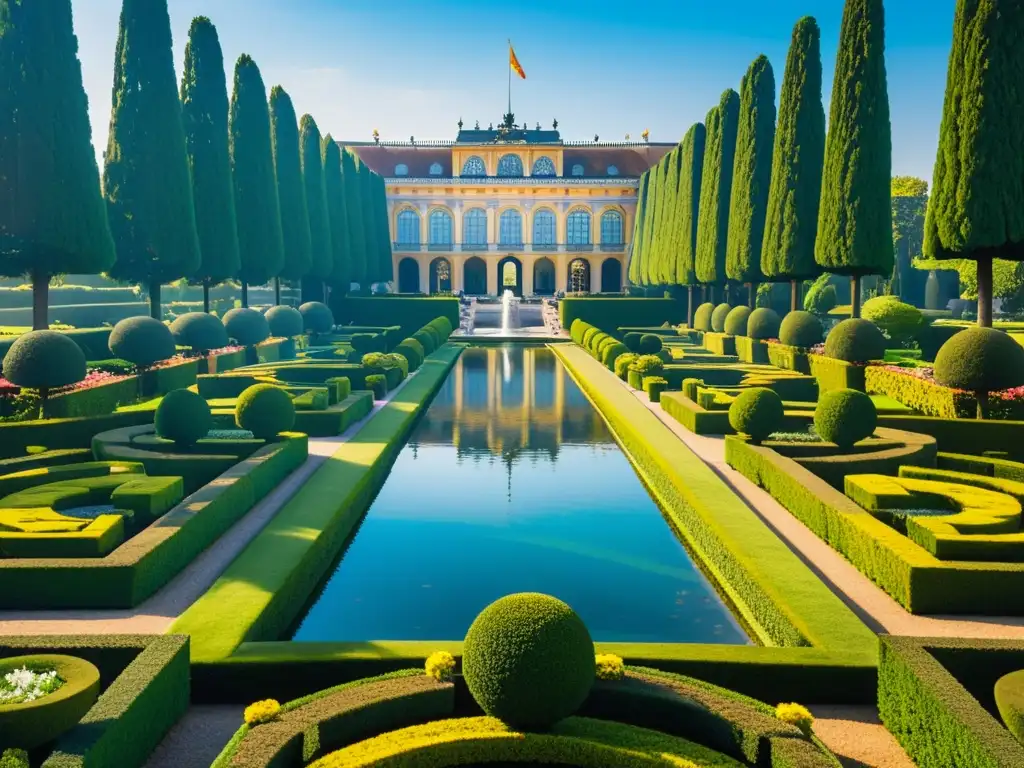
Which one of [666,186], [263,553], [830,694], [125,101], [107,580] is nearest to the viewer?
[830,694]

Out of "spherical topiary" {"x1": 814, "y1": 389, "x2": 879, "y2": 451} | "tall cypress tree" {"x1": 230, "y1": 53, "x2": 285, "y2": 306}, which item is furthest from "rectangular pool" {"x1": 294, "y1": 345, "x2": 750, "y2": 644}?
"tall cypress tree" {"x1": 230, "y1": 53, "x2": 285, "y2": 306}

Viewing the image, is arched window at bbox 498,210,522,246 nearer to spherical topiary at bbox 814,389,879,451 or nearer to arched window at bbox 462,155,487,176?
arched window at bbox 462,155,487,176

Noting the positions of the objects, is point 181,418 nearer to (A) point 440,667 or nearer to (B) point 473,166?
(A) point 440,667

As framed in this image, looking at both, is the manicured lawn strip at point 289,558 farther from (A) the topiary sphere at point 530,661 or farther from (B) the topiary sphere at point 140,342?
(B) the topiary sphere at point 140,342

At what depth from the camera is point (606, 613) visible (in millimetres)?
8242

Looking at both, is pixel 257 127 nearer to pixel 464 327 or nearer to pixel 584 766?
pixel 464 327

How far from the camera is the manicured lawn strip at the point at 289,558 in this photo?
719 cm

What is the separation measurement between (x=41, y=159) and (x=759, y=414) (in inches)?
512

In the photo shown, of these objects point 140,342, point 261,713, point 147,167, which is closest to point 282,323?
point 147,167

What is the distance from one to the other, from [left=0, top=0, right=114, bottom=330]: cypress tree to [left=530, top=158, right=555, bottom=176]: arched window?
5627 cm

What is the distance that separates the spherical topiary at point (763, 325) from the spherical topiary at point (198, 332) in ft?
44.2

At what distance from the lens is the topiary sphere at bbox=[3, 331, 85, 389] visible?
1420 centimetres

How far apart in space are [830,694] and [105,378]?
13.7m

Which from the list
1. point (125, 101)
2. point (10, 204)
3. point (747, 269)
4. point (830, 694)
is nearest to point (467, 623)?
point (830, 694)
